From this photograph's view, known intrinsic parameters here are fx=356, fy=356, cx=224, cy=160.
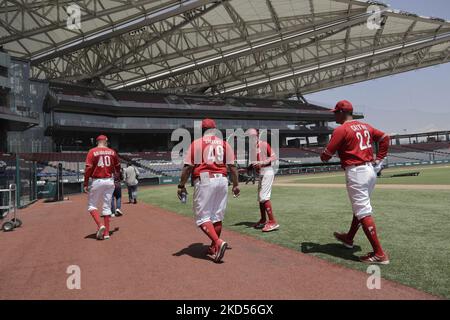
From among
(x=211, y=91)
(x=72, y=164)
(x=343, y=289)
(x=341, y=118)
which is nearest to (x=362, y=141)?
(x=341, y=118)

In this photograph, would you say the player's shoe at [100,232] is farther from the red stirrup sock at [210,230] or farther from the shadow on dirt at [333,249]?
the shadow on dirt at [333,249]

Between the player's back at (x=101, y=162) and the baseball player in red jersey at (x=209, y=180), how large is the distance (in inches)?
98.0

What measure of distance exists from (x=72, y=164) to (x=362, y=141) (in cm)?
3526

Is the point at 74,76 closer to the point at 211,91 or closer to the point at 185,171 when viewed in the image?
the point at 211,91

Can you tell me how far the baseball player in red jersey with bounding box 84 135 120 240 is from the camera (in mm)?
6887

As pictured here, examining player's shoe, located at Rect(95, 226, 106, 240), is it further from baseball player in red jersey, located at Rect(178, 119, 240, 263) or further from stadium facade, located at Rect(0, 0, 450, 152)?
stadium facade, located at Rect(0, 0, 450, 152)

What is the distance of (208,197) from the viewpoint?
498cm

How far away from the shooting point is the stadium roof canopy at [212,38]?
3081 centimetres

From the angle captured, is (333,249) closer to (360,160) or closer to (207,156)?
(360,160)

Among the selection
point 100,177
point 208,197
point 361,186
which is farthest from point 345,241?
point 100,177

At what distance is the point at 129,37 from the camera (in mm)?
37000

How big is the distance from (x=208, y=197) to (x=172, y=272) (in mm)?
1111

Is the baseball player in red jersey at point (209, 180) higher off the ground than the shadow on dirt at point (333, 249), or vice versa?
→ the baseball player in red jersey at point (209, 180)

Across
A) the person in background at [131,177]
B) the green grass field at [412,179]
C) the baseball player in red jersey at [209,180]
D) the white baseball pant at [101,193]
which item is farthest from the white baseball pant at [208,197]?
the green grass field at [412,179]
